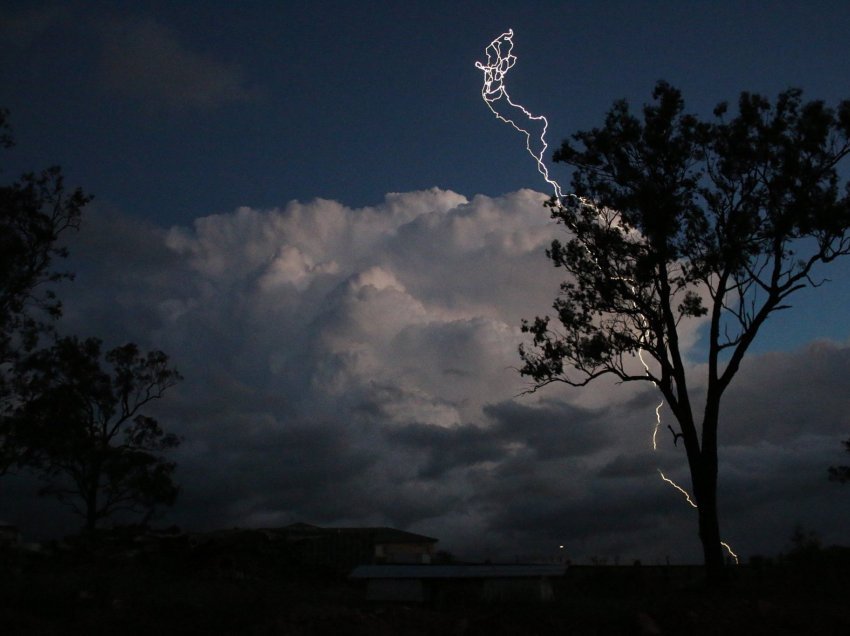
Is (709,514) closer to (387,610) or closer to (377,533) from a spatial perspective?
(387,610)

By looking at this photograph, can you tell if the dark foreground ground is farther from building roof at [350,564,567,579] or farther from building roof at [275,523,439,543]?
building roof at [275,523,439,543]

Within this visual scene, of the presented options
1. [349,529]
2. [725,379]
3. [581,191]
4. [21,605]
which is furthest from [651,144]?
[349,529]

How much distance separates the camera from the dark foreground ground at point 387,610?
1502 centimetres

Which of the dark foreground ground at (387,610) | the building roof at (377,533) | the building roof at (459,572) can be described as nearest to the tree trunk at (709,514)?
the dark foreground ground at (387,610)

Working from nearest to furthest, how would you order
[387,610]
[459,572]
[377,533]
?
[387,610]
[459,572]
[377,533]

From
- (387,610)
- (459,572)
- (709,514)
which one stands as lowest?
A: (387,610)

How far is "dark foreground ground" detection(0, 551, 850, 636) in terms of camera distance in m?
15.0

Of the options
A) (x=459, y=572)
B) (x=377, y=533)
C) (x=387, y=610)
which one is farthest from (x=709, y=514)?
(x=377, y=533)

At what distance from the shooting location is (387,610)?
16250mm

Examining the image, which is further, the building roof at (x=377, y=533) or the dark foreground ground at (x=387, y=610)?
the building roof at (x=377, y=533)

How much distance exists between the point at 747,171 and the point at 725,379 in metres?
5.85

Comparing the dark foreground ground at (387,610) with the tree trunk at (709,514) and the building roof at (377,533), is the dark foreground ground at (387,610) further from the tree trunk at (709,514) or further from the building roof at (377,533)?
the building roof at (377,533)

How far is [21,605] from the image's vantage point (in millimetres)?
17344

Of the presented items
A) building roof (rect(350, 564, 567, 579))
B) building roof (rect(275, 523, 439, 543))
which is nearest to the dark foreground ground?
building roof (rect(350, 564, 567, 579))
